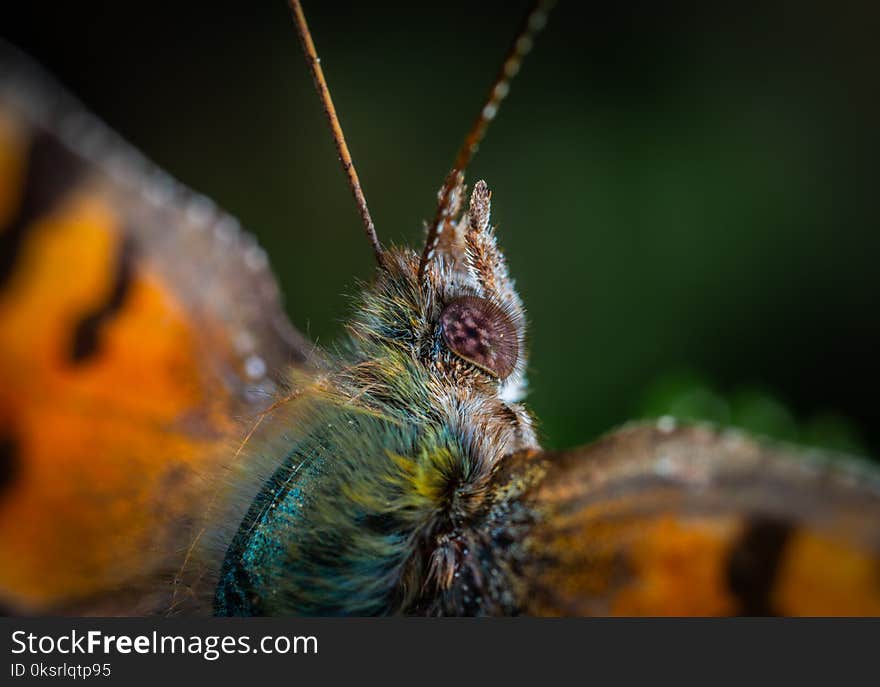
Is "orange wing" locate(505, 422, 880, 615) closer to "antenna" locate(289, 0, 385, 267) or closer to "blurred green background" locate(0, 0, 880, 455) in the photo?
"antenna" locate(289, 0, 385, 267)

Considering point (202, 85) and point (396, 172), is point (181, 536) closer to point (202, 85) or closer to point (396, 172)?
point (396, 172)

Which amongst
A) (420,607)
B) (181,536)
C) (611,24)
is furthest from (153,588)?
(611,24)

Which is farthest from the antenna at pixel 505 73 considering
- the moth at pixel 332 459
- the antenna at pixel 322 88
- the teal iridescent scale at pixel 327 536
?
the teal iridescent scale at pixel 327 536

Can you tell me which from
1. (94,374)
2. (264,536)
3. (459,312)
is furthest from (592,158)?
(264,536)

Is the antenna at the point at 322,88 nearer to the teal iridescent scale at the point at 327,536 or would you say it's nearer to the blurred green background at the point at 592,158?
the teal iridescent scale at the point at 327,536

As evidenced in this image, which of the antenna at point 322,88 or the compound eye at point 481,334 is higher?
the antenna at point 322,88
